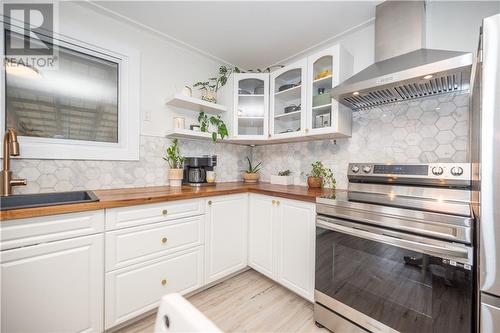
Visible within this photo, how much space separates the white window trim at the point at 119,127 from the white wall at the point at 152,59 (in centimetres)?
6

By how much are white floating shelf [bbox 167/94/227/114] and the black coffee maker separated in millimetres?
553

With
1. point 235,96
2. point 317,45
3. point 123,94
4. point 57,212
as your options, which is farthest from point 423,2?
point 57,212

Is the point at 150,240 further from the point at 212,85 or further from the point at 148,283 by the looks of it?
the point at 212,85

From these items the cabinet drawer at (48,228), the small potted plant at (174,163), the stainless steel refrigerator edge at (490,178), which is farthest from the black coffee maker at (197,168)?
the stainless steel refrigerator edge at (490,178)

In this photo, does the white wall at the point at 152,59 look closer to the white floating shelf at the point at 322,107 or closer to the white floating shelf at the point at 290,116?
the white floating shelf at the point at 290,116

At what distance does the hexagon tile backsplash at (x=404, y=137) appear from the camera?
1494mm

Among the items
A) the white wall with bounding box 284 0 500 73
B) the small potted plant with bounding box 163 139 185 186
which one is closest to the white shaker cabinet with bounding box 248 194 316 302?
the small potted plant with bounding box 163 139 185 186

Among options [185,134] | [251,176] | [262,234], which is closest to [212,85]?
[185,134]

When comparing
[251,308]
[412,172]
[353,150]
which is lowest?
[251,308]

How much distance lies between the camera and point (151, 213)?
148 cm

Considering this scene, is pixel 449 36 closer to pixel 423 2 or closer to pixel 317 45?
pixel 423 2

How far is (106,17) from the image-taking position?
187 cm

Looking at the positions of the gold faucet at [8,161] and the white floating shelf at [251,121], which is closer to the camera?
the gold faucet at [8,161]

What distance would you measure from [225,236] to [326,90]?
1.61 metres
